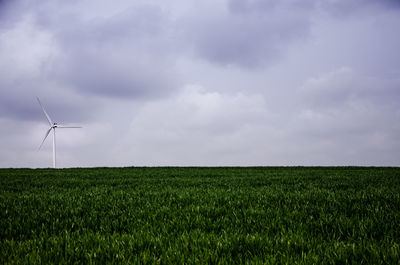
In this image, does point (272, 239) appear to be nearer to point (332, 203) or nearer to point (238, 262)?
point (238, 262)

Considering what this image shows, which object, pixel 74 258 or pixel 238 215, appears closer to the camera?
pixel 74 258

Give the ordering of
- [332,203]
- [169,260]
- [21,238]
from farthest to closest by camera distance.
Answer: [332,203]
[21,238]
[169,260]

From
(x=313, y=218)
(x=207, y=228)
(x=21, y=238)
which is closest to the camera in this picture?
(x=21, y=238)

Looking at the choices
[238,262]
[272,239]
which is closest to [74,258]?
[238,262]

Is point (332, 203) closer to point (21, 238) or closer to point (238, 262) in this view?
point (238, 262)

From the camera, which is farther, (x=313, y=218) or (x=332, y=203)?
(x=332, y=203)

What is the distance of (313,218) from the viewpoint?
19.4 ft

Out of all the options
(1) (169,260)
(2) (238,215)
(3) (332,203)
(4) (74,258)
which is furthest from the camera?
(3) (332,203)

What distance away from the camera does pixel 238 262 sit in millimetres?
3771

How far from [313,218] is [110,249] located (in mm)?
4348

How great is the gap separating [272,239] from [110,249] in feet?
8.97

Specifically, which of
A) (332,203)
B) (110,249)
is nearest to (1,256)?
(110,249)

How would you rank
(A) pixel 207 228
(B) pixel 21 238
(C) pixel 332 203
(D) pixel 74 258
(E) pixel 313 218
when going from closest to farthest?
(D) pixel 74 258
(B) pixel 21 238
(A) pixel 207 228
(E) pixel 313 218
(C) pixel 332 203

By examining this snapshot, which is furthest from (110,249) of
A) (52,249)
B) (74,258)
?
(52,249)
